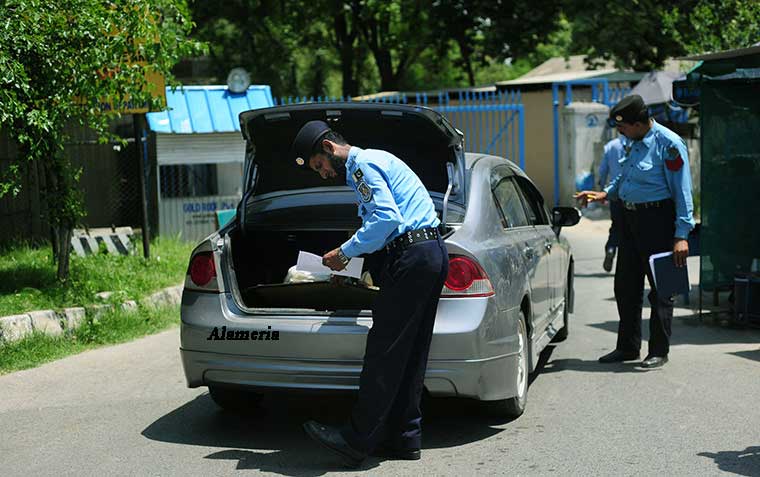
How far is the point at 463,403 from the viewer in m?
6.56

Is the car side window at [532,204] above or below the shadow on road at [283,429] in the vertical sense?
above

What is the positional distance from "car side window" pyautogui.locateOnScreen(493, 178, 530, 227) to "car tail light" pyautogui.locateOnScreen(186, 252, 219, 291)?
180cm

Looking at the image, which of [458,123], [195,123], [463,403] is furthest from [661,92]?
[463,403]

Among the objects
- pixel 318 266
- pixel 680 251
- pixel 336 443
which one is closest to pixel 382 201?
pixel 318 266

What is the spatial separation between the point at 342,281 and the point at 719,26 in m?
14.7

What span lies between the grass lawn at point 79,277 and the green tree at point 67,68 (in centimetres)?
37

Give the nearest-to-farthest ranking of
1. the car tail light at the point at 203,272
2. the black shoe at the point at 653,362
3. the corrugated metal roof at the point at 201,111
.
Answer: the car tail light at the point at 203,272 → the black shoe at the point at 653,362 → the corrugated metal roof at the point at 201,111

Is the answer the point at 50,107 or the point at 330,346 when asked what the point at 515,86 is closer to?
the point at 50,107

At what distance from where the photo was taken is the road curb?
8477mm

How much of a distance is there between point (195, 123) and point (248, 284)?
370 inches

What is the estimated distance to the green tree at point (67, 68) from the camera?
8.34 metres

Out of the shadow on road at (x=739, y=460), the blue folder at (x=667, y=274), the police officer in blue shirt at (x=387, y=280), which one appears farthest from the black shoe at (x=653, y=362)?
the police officer in blue shirt at (x=387, y=280)

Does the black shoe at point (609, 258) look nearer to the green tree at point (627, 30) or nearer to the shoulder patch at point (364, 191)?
the shoulder patch at point (364, 191)

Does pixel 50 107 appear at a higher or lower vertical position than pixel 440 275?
higher
